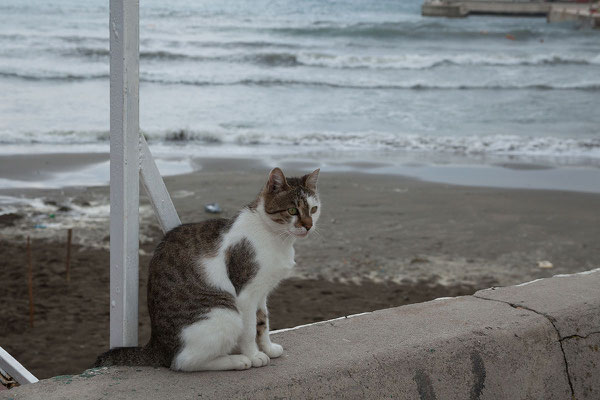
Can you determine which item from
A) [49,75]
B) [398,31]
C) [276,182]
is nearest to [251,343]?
[276,182]

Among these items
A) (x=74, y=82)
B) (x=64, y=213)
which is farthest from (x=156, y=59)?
(x=64, y=213)

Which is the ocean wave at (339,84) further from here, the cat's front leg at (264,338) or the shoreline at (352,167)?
the cat's front leg at (264,338)

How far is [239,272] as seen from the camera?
244 centimetres

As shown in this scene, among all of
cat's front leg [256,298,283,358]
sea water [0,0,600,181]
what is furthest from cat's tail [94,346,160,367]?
sea water [0,0,600,181]

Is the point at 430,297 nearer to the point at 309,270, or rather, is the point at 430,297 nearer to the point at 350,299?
the point at 350,299

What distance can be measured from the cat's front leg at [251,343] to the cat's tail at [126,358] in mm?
308

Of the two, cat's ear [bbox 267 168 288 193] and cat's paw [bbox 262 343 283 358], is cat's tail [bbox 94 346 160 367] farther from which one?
cat's ear [bbox 267 168 288 193]

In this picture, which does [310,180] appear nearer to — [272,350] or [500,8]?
[272,350]

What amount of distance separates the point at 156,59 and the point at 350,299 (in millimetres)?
16638

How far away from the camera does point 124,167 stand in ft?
7.52

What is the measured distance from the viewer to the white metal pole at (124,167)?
2201mm

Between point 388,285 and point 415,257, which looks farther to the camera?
point 415,257

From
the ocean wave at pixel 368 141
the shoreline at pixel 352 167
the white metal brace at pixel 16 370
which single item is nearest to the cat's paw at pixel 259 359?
the white metal brace at pixel 16 370

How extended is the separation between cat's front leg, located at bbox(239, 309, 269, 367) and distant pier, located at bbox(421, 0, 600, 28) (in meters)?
41.0
